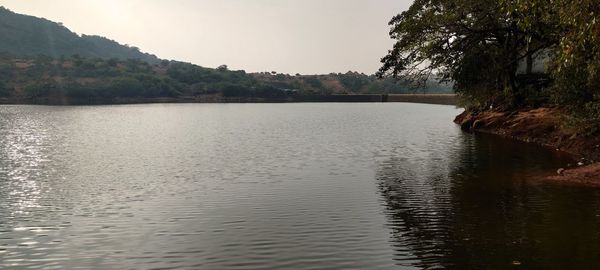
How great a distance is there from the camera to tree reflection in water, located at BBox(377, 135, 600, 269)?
1536 cm

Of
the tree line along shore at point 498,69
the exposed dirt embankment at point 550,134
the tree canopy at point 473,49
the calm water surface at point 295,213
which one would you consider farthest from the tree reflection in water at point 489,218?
the tree canopy at point 473,49

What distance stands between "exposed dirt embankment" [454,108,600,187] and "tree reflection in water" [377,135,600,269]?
2134mm

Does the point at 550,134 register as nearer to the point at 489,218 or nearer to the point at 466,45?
the point at 466,45

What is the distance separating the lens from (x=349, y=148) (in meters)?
48.5

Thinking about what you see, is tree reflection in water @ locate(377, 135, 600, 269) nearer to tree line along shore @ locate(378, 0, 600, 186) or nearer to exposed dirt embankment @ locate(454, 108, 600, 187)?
exposed dirt embankment @ locate(454, 108, 600, 187)

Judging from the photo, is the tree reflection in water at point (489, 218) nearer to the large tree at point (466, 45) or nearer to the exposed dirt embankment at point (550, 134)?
the exposed dirt embankment at point (550, 134)

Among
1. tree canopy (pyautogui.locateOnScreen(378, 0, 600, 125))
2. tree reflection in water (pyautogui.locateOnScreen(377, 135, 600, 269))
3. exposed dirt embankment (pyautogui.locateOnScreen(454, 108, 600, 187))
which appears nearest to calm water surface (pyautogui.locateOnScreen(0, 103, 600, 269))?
tree reflection in water (pyautogui.locateOnScreen(377, 135, 600, 269))

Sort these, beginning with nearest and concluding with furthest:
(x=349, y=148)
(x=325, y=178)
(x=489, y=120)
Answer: (x=325, y=178)
(x=349, y=148)
(x=489, y=120)

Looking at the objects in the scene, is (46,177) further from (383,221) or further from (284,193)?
(383,221)

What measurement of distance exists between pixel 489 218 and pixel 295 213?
798cm

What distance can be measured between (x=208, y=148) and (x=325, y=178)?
21060 mm

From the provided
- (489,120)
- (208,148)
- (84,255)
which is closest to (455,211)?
(84,255)

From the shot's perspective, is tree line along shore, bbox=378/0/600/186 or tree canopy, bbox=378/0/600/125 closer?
tree line along shore, bbox=378/0/600/186

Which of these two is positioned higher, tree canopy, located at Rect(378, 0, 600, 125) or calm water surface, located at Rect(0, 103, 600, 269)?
tree canopy, located at Rect(378, 0, 600, 125)
